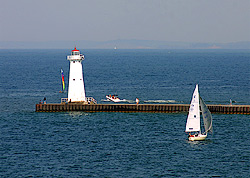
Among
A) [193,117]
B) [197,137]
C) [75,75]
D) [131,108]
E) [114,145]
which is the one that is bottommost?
[114,145]

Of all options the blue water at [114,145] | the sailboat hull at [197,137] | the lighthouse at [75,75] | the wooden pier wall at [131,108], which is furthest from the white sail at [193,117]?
the lighthouse at [75,75]

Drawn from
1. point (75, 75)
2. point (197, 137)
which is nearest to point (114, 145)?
point (197, 137)

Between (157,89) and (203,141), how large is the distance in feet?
203

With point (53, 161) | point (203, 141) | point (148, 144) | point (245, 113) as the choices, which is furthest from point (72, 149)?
point (245, 113)

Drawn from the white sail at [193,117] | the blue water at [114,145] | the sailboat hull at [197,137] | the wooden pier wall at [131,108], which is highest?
the white sail at [193,117]

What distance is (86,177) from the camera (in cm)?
5262

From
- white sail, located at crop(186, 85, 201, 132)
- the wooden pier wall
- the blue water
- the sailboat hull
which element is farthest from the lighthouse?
the sailboat hull

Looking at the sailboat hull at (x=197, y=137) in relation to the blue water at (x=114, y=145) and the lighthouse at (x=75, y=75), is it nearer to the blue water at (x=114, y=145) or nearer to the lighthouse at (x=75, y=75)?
the blue water at (x=114, y=145)

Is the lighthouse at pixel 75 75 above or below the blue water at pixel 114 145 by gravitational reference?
above

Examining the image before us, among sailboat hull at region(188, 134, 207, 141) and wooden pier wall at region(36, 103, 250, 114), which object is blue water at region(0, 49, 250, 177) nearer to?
sailboat hull at region(188, 134, 207, 141)

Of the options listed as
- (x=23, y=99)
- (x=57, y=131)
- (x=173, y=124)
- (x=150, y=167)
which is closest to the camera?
(x=150, y=167)

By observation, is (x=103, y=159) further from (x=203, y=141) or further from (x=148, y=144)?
(x=203, y=141)

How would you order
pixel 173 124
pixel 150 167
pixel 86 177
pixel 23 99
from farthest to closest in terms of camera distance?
1. pixel 23 99
2. pixel 173 124
3. pixel 150 167
4. pixel 86 177

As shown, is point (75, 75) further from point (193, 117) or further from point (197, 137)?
point (197, 137)
